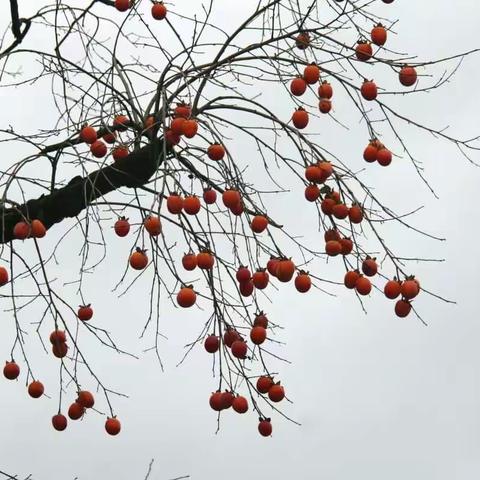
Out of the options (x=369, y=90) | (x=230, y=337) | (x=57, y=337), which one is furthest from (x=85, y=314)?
(x=369, y=90)

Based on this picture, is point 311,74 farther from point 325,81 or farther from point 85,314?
point 85,314

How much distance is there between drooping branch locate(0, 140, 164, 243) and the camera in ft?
A: 16.7

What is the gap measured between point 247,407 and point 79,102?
179 cm

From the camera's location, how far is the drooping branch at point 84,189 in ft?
16.7

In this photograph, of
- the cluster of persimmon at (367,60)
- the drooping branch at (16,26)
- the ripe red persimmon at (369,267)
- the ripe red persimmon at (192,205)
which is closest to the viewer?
the ripe red persimmon at (192,205)

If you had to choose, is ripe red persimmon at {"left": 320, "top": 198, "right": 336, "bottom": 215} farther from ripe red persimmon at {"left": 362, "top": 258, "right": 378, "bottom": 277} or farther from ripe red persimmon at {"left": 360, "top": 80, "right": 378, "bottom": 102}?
ripe red persimmon at {"left": 360, "top": 80, "right": 378, "bottom": 102}

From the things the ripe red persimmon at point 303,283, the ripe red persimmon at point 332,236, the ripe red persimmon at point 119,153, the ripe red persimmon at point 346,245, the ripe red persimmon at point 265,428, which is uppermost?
the ripe red persimmon at point 119,153

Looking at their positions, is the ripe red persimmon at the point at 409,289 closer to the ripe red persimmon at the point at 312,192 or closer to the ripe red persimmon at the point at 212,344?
the ripe red persimmon at the point at 312,192

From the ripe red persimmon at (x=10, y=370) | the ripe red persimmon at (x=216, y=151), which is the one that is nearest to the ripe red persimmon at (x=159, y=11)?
the ripe red persimmon at (x=216, y=151)

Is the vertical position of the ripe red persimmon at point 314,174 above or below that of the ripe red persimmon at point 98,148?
below

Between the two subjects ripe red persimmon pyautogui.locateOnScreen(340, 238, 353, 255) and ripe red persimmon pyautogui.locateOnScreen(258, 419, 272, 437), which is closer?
ripe red persimmon pyautogui.locateOnScreen(340, 238, 353, 255)

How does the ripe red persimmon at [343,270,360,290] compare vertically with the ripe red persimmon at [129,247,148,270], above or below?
above

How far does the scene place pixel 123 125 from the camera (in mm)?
5148

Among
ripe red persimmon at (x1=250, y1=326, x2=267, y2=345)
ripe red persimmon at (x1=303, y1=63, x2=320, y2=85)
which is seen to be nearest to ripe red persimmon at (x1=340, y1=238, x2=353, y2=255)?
ripe red persimmon at (x1=250, y1=326, x2=267, y2=345)
